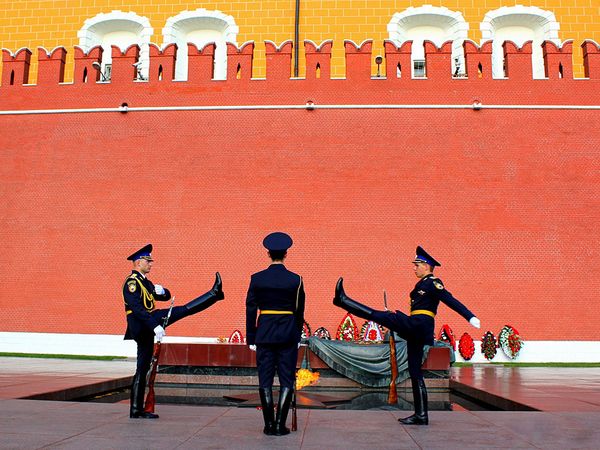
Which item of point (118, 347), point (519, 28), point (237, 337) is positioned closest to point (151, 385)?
point (237, 337)

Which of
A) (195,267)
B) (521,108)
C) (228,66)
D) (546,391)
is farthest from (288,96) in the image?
(546,391)

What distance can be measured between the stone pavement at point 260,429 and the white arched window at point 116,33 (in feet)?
33.2

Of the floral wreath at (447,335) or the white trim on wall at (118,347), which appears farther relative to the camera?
the white trim on wall at (118,347)

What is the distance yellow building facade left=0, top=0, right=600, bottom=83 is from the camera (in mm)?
12641

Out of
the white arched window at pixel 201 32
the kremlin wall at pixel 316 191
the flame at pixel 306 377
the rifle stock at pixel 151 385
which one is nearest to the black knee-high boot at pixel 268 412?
the rifle stock at pixel 151 385

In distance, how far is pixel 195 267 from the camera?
33.1 feet

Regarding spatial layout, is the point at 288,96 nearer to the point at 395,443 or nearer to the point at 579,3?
the point at 579,3

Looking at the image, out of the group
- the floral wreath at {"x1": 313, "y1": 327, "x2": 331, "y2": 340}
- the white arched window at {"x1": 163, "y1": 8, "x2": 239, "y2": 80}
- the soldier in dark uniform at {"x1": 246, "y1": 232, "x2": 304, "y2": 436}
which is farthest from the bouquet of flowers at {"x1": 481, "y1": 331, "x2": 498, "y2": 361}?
the white arched window at {"x1": 163, "y1": 8, "x2": 239, "y2": 80}

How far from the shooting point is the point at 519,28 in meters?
13.2

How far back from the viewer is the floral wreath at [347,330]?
9.38 meters

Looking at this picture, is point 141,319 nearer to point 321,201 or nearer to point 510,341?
point 321,201

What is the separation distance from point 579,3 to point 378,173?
6679 millimetres

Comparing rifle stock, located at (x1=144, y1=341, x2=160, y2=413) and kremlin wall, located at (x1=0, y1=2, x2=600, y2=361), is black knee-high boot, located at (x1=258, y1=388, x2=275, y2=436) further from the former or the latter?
kremlin wall, located at (x1=0, y1=2, x2=600, y2=361)

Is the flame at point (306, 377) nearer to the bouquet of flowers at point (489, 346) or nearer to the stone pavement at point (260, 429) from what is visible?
the stone pavement at point (260, 429)
